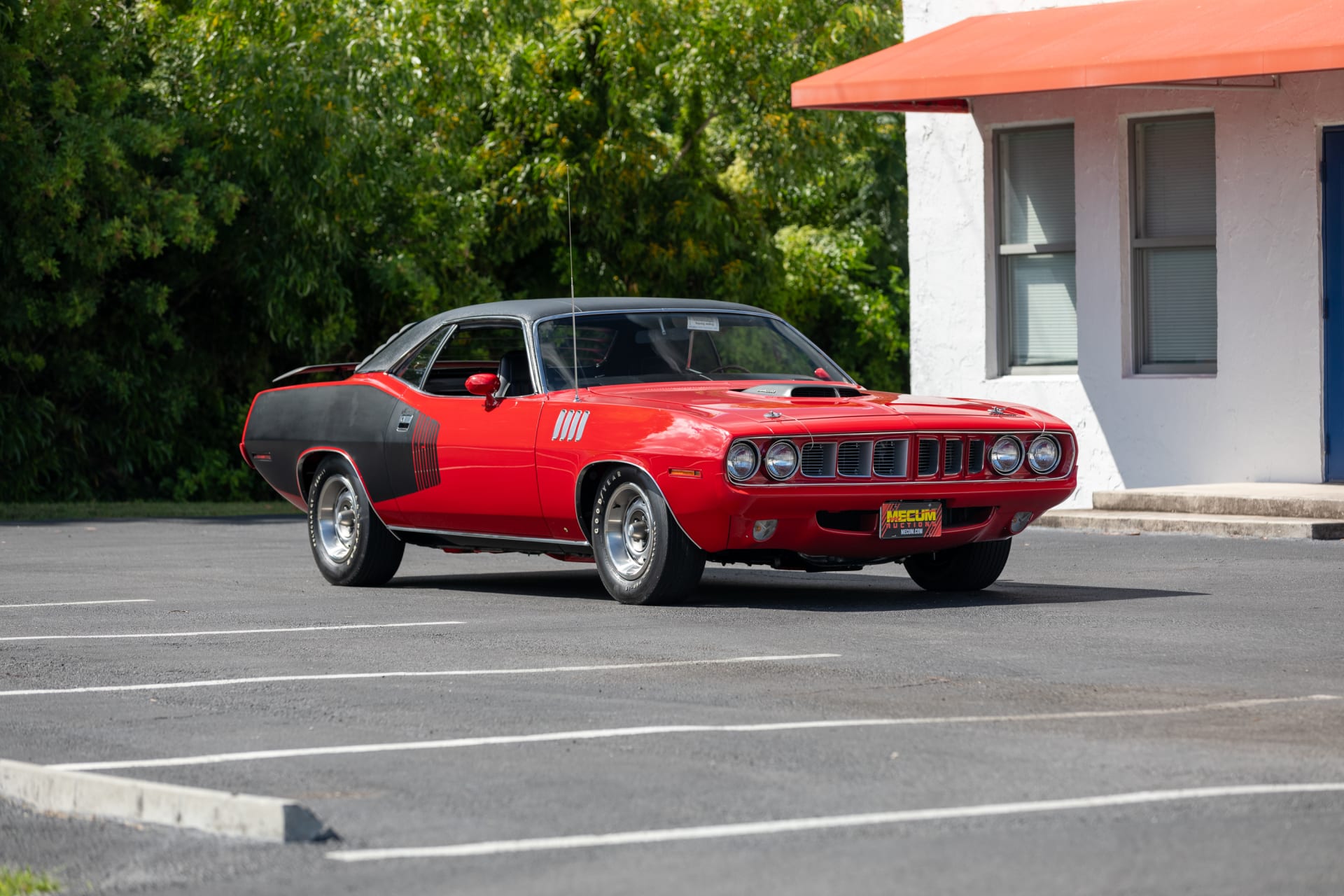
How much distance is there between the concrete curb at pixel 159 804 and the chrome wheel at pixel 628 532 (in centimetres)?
471

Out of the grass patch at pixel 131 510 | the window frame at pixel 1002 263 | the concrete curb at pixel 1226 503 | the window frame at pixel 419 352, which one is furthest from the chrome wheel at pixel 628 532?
the grass patch at pixel 131 510

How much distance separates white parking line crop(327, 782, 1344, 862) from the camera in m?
5.25

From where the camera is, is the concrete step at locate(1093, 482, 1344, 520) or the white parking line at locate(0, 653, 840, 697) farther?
the concrete step at locate(1093, 482, 1344, 520)

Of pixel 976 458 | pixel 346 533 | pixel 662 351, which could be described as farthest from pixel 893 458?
pixel 346 533

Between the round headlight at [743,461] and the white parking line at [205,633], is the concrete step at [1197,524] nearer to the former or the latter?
the round headlight at [743,461]

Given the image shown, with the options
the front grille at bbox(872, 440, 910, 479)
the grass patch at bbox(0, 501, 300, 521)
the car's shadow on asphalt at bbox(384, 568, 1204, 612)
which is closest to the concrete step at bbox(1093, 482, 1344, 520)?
the car's shadow on asphalt at bbox(384, 568, 1204, 612)

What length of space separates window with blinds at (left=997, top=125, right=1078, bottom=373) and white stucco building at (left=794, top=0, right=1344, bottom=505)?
0.06 ft

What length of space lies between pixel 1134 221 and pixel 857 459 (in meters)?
8.00

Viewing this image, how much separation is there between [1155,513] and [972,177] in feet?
13.2

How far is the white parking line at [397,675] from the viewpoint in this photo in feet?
26.7

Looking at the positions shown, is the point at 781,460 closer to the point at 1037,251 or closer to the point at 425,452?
the point at 425,452

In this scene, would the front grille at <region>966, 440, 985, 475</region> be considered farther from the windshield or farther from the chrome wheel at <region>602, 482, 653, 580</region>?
the chrome wheel at <region>602, 482, 653, 580</region>

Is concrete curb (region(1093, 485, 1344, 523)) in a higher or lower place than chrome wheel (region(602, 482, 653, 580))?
lower

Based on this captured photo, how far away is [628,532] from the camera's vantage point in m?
10.8
